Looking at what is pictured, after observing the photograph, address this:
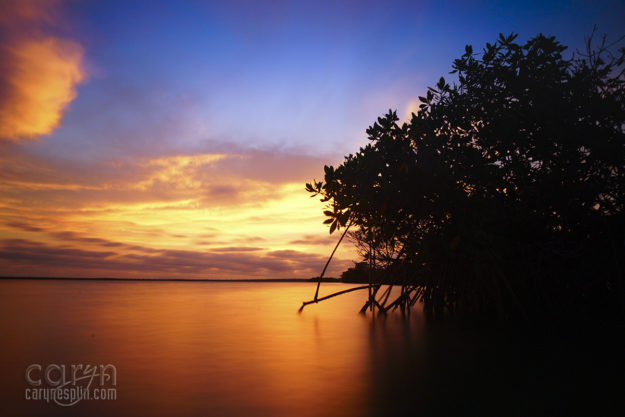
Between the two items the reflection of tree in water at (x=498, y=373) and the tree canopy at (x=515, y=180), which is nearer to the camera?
the reflection of tree in water at (x=498, y=373)

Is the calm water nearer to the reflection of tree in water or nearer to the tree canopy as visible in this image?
the reflection of tree in water

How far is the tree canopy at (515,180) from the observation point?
376 inches

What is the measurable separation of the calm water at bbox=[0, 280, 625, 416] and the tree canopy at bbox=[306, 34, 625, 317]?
165cm

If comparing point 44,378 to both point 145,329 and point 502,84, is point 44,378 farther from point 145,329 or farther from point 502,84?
point 502,84

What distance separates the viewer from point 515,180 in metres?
9.87

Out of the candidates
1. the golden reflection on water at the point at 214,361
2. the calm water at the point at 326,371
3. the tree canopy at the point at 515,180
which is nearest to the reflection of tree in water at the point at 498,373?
the calm water at the point at 326,371

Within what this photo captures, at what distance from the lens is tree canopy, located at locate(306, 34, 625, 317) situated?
9.55 meters

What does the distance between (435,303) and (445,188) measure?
3699mm

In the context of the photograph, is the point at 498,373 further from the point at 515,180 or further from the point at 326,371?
the point at 515,180

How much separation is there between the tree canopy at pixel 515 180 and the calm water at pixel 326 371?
165 cm

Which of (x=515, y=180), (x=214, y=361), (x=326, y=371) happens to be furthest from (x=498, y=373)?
(x=515, y=180)

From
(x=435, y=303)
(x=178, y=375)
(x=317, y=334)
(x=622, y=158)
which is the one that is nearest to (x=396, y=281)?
(x=435, y=303)

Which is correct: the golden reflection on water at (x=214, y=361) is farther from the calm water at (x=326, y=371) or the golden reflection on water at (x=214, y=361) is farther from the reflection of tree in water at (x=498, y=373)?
the reflection of tree in water at (x=498, y=373)

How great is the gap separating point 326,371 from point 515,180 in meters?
6.57
